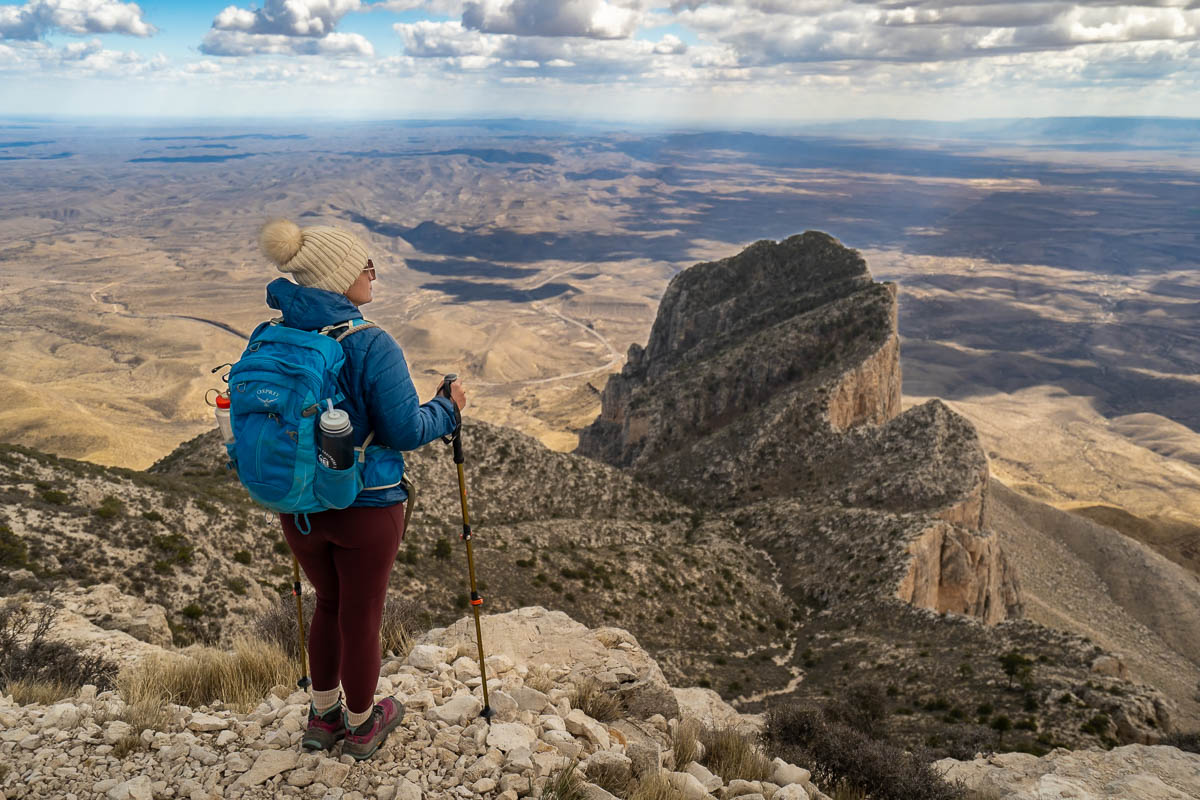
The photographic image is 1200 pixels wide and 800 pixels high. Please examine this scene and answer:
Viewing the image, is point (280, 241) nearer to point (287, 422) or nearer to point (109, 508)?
point (287, 422)

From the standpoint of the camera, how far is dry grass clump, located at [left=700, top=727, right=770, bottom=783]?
27.5ft

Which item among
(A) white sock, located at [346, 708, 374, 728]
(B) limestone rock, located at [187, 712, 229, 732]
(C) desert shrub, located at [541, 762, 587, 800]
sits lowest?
(C) desert shrub, located at [541, 762, 587, 800]

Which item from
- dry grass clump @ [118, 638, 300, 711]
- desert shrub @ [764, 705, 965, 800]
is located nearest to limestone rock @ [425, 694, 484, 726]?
dry grass clump @ [118, 638, 300, 711]

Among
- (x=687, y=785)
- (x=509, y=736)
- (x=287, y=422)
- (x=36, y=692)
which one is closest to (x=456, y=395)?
(x=287, y=422)

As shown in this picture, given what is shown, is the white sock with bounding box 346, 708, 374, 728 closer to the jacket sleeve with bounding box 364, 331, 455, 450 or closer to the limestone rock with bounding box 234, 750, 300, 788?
the limestone rock with bounding box 234, 750, 300, 788

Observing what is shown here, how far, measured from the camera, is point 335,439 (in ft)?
16.3

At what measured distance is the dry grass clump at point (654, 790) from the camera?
255 inches

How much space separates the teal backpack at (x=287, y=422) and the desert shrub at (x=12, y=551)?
17.5 meters

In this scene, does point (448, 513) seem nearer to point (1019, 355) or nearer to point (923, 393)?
point (923, 393)

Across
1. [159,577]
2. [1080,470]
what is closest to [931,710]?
[159,577]

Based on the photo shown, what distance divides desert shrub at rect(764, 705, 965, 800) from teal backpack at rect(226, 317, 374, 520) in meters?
8.43

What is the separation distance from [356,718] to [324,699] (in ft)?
1.38

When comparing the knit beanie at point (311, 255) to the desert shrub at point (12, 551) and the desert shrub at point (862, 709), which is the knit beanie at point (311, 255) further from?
the desert shrub at point (12, 551)

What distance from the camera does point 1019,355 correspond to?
192 metres
